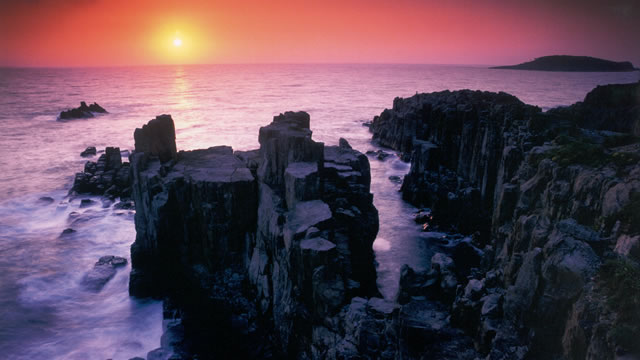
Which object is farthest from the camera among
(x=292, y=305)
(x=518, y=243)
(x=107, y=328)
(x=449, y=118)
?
(x=449, y=118)

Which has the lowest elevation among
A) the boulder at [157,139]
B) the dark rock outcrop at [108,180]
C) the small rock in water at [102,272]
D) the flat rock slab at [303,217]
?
the small rock in water at [102,272]

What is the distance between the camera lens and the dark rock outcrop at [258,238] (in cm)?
A: 1700

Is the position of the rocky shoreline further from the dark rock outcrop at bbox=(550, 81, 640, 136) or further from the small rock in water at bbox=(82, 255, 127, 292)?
the small rock in water at bbox=(82, 255, 127, 292)

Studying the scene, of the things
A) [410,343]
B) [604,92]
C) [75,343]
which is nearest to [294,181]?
[410,343]

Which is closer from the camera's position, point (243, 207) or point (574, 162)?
point (574, 162)

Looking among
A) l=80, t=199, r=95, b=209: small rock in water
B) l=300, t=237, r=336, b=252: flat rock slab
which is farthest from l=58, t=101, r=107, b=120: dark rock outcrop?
l=300, t=237, r=336, b=252: flat rock slab

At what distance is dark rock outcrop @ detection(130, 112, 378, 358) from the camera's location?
17.0 meters

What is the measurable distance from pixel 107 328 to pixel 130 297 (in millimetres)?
2353

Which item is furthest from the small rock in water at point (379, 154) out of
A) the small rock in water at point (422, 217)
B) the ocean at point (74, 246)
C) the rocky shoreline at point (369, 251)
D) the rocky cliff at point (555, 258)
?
the rocky cliff at point (555, 258)

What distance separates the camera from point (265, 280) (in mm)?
20844

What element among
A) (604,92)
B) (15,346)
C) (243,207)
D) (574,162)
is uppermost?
(604,92)

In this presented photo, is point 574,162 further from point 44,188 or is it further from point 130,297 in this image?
point 44,188

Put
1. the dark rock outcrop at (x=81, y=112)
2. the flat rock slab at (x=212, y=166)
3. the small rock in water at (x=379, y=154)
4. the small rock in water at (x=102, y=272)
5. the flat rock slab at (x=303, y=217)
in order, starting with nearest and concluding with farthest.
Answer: the flat rock slab at (x=303, y=217), the flat rock slab at (x=212, y=166), the small rock in water at (x=102, y=272), the small rock in water at (x=379, y=154), the dark rock outcrop at (x=81, y=112)

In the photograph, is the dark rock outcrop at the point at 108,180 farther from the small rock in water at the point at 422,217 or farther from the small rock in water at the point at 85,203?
the small rock in water at the point at 422,217
